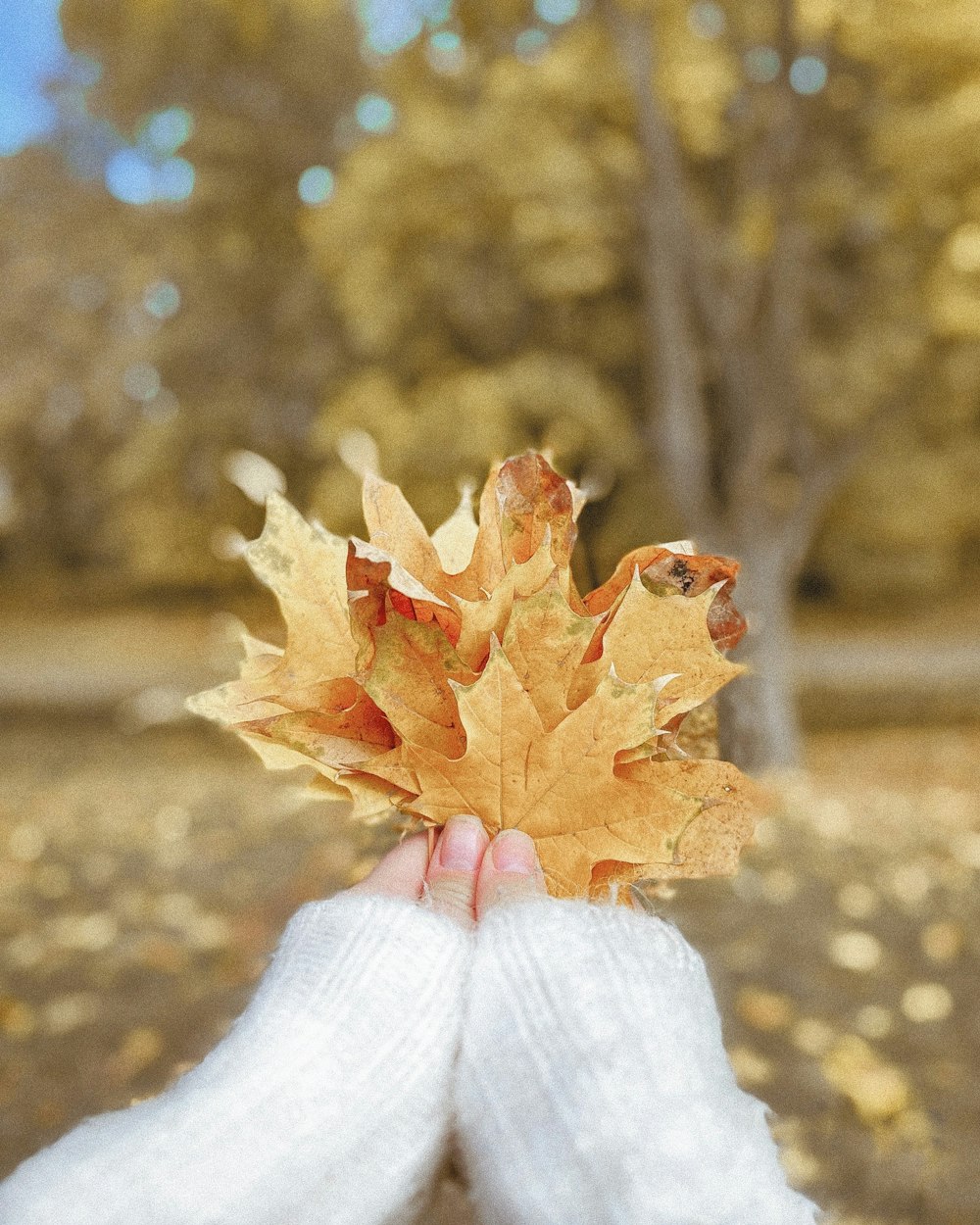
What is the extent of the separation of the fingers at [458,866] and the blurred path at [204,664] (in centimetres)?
675

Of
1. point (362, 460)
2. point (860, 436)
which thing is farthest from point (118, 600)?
point (362, 460)

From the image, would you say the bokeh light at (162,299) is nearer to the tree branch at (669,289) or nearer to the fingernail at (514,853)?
the tree branch at (669,289)

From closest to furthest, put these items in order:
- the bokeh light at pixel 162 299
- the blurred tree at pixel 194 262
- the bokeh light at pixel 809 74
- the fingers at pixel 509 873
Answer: the fingers at pixel 509 873 → the bokeh light at pixel 809 74 → the blurred tree at pixel 194 262 → the bokeh light at pixel 162 299

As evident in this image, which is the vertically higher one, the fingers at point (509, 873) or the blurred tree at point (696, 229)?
the blurred tree at point (696, 229)

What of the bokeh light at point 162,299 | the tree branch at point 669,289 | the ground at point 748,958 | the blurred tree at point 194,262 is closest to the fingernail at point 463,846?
the ground at point 748,958

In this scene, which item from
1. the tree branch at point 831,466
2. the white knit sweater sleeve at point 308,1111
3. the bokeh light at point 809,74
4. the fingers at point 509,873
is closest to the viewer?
the white knit sweater sleeve at point 308,1111

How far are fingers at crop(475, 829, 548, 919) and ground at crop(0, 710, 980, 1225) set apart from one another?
1.12 ft

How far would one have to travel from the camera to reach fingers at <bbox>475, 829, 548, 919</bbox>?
2.69 ft

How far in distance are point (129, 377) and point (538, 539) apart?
28.9 ft

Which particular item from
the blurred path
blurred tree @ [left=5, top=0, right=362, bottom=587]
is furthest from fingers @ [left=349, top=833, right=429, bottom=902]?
the blurred path

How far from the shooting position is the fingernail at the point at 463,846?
874mm

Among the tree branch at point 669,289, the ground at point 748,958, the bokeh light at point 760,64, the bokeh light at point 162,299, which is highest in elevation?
the bokeh light at point 162,299

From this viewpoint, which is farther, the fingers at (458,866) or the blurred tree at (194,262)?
the blurred tree at (194,262)

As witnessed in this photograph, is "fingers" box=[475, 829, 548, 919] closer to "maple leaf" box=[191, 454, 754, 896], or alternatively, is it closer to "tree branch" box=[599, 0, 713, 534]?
"maple leaf" box=[191, 454, 754, 896]
